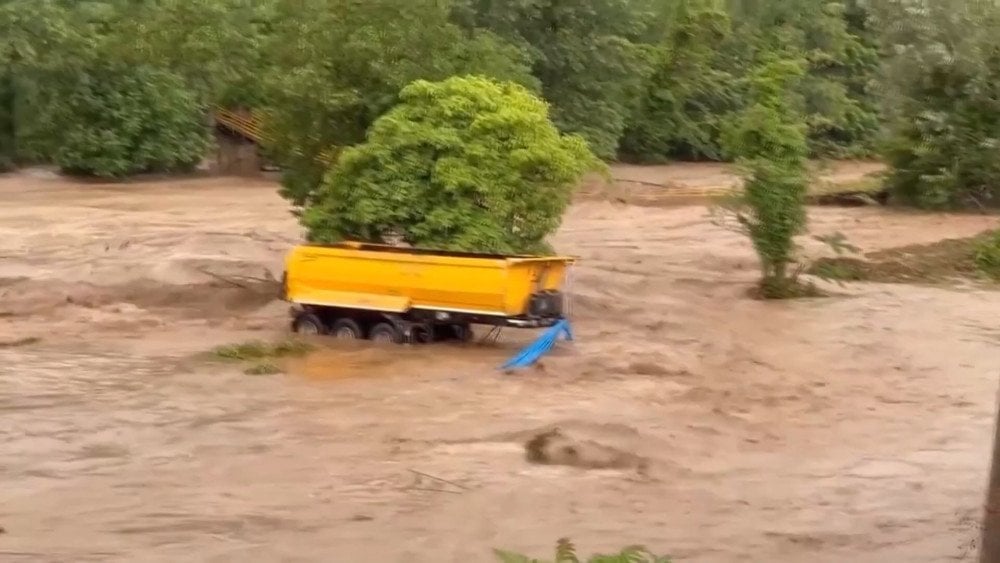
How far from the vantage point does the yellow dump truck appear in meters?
14.9

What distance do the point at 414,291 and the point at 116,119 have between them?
2525 centimetres

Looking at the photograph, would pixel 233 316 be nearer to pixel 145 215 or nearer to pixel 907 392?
pixel 907 392

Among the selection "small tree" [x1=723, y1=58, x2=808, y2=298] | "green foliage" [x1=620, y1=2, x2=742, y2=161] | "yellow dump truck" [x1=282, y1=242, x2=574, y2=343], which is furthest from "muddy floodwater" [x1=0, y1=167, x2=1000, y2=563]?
"green foliage" [x1=620, y1=2, x2=742, y2=161]

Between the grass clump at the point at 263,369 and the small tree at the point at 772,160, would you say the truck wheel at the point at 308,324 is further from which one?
the small tree at the point at 772,160

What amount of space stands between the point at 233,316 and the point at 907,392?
9154mm

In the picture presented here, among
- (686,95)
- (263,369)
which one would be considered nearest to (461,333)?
(263,369)

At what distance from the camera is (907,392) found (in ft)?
44.5

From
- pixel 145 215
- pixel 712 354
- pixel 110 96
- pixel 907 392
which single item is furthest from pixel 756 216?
pixel 110 96

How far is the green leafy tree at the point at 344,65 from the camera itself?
18.1m

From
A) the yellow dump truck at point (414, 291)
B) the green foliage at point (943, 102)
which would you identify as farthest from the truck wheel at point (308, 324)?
the green foliage at point (943, 102)

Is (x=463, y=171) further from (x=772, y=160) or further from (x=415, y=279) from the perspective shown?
(x=772, y=160)

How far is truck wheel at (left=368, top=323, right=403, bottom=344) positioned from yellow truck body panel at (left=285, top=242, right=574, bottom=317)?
330 mm

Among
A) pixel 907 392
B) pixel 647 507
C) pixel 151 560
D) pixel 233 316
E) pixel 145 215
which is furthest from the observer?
pixel 145 215

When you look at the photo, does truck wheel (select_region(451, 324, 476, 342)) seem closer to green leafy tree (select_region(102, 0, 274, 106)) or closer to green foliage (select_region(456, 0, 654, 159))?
green leafy tree (select_region(102, 0, 274, 106))
